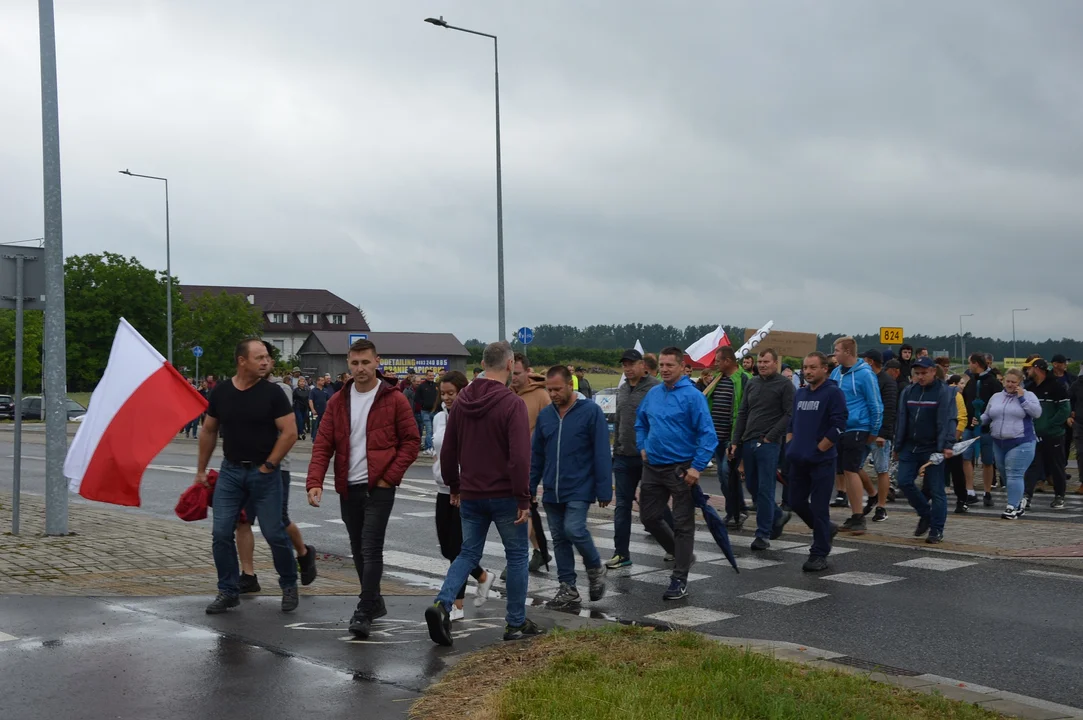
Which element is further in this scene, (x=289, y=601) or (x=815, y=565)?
(x=815, y=565)

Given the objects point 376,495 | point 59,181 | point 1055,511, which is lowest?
point 1055,511

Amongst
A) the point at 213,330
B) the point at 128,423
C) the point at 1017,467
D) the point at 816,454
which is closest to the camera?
the point at 128,423

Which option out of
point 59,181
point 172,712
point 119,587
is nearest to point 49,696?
point 172,712

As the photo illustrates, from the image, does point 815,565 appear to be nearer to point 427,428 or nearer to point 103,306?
point 427,428

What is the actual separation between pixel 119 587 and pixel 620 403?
14.8 ft

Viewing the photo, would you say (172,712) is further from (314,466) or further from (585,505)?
(585,505)

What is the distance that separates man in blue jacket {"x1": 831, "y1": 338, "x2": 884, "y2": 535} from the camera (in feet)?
39.9

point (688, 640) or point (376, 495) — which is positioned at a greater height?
point (376, 495)

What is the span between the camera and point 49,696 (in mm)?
5781

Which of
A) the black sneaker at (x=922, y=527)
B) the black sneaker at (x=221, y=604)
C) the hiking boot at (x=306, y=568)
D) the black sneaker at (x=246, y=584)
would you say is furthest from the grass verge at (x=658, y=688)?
the black sneaker at (x=922, y=527)

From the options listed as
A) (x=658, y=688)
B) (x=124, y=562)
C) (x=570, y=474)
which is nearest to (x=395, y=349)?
(x=124, y=562)

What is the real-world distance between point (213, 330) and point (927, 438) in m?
86.9

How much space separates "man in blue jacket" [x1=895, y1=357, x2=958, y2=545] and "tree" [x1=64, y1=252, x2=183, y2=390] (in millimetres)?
85529

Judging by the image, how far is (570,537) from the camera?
28.0 feet
